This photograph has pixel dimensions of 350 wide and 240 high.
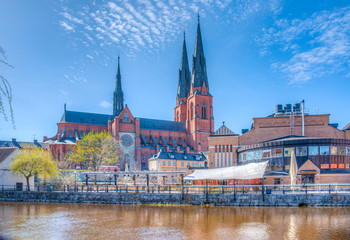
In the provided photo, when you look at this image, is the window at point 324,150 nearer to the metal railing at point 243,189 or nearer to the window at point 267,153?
the metal railing at point 243,189

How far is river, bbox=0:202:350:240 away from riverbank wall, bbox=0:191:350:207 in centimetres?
143

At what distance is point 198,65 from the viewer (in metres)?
102

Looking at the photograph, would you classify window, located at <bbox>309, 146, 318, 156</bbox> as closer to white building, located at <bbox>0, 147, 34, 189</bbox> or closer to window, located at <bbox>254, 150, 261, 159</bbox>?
window, located at <bbox>254, 150, 261, 159</bbox>

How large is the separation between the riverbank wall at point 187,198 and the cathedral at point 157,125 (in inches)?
1701

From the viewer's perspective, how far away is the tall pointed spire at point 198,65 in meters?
102

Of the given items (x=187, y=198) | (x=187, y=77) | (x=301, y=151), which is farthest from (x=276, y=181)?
(x=187, y=77)

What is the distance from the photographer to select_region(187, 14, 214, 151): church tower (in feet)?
334

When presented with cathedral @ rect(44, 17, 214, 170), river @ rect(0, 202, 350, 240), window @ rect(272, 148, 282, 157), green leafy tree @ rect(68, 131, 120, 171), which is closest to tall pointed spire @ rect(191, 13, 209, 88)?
cathedral @ rect(44, 17, 214, 170)

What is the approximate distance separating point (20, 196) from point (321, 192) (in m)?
33.7

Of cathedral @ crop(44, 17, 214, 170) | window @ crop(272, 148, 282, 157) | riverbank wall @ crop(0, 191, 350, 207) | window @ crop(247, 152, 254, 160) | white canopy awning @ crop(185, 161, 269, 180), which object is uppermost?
cathedral @ crop(44, 17, 214, 170)

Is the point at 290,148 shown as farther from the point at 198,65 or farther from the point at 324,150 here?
the point at 198,65

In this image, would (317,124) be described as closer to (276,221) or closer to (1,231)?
(276,221)

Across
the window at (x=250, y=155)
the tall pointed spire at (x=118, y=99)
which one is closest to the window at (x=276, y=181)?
the window at (x=250, y=155)

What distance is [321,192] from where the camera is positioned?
31125mm
